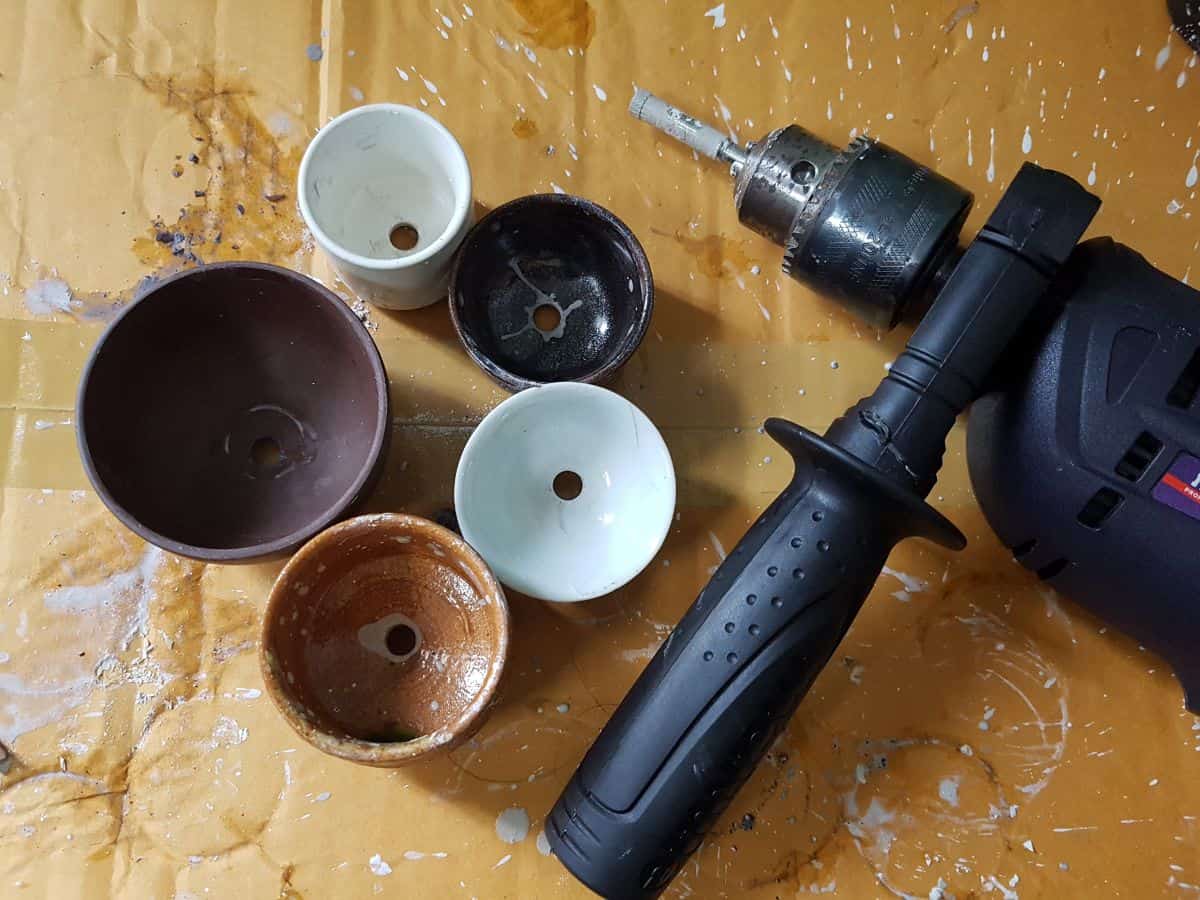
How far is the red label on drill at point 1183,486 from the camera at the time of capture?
2.24 ft

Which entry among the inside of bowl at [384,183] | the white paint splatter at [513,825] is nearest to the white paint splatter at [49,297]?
the inside of bowl at [384,183]

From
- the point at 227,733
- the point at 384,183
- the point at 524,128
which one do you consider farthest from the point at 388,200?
the point at 227,733

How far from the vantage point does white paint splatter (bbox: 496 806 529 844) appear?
0.82 metres

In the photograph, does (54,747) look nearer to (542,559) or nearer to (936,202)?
(542,559)

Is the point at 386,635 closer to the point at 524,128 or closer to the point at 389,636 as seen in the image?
the point at 389,636

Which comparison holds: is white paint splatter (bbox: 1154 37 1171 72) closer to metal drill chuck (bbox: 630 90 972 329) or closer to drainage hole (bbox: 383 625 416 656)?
metal drill chuck (bbox: 630 90 972 329)

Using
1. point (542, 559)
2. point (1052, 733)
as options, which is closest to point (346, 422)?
point (542, 559)

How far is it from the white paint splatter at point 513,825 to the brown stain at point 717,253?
20.4 inches

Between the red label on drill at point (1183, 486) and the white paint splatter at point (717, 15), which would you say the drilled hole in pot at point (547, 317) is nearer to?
the white paint splatter at point (717, 15)

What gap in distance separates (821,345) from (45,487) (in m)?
0.72

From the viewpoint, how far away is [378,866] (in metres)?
0.81

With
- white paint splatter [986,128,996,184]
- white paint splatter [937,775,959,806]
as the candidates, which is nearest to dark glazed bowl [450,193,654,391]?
white paint splatter [986,128,996,184]

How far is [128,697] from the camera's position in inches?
32.2

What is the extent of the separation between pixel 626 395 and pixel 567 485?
0.10 meters
